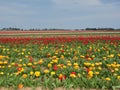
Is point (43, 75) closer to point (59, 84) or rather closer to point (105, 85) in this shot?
point (59, 84)

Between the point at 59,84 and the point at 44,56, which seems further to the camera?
the point at 44,56

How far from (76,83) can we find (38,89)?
0.92 meters

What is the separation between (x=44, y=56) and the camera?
11.8 metres

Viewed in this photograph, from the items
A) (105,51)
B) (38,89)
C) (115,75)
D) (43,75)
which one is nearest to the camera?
(38,89)

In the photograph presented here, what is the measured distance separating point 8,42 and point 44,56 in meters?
6.21

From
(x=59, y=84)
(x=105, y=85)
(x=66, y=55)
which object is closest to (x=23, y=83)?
(x=59, y=84)

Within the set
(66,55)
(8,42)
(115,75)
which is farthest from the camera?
(8,42)

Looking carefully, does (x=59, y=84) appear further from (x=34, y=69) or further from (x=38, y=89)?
(x=34, y=69)

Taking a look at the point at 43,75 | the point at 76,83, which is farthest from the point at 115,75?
the point at 43,75

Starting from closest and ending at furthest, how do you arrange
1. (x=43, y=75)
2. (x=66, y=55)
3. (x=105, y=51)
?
(x=43, y=75) → (x=66, y=55) → (x=105, y=51)

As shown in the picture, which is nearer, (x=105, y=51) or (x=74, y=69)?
(x=74, y=69)

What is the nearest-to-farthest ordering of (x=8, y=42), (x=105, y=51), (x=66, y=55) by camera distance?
1. (x=66, y=55)
2. (x=105, y=51)
3. (x=8, y=42)

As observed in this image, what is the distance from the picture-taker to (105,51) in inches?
487

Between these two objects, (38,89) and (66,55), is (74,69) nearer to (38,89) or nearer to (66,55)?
(38,89)
